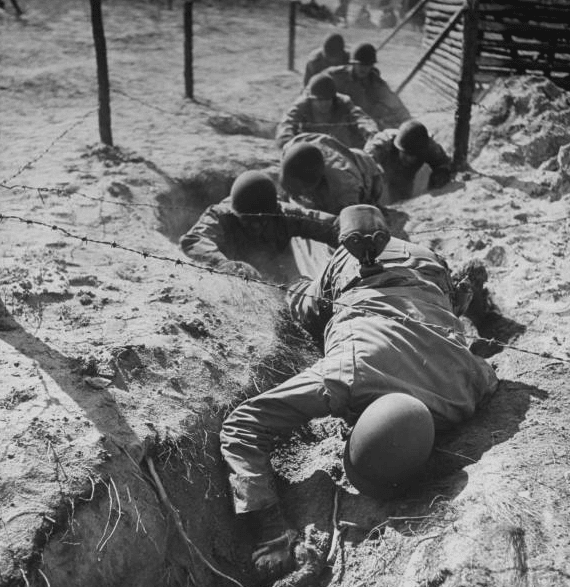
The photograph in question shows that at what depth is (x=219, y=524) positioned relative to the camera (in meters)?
3.76

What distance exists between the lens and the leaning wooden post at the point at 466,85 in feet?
24.0

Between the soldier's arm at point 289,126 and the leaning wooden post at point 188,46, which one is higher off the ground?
the leaning wooden post at point 188,46

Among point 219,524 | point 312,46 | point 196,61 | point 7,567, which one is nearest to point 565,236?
point 219,524

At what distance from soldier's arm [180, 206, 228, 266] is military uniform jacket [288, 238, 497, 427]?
4.71 ft

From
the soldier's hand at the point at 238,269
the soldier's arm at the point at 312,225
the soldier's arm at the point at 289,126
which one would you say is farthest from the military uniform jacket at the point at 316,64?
the soldier's hand at the point at 238,269

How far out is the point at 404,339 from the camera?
3936 millimetres

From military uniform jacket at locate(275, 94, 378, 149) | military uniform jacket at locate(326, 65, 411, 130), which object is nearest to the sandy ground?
military uniform jacket at locate(275, 94, 378, 149)

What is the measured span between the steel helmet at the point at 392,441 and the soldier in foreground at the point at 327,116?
580 cm

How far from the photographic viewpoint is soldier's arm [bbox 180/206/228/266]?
18.6 ft

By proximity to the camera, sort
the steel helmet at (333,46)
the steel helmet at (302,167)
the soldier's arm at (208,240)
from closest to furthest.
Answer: the soldier's arm at (208,240), the steel helmet at (302,167), the steel helmet at (333,46)

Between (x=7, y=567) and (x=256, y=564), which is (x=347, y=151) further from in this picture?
(x=7, y=567)

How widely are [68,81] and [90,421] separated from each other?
8.13 m

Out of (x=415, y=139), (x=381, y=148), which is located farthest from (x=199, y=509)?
(x=381, y=148)

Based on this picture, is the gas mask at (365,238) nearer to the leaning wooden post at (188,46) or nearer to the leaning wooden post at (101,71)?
the leaning wooden post at (101,71)
